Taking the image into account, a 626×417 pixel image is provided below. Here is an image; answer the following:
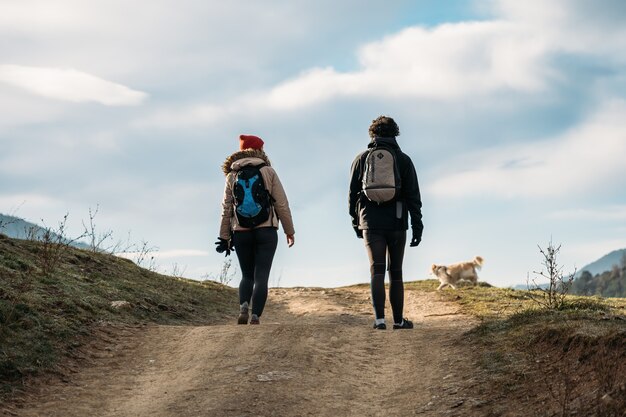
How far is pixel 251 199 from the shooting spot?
1059cm

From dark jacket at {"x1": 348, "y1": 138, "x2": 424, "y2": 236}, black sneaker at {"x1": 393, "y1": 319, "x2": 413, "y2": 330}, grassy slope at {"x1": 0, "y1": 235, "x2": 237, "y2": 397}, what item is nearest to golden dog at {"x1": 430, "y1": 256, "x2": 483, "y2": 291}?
grassy slope at {"x1": 0, "y1": 235, "x2": 237, "y2": 397}

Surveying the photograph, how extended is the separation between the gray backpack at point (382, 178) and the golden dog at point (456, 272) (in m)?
9.95

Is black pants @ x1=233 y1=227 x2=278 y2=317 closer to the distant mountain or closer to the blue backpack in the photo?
the blue backpack

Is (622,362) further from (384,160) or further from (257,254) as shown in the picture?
(257,254)

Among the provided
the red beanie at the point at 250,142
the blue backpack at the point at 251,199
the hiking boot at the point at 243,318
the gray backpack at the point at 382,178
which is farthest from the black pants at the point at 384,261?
the red beanie at the point at 250,142

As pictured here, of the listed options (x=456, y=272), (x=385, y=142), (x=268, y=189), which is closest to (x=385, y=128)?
(x=385, y=142)

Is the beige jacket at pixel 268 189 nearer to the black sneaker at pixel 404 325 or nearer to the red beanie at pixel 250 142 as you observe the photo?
the red beanie at pixel 250 142

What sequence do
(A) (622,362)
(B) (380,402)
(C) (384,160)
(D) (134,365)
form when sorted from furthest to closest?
1. (C) (384,160)
2. (D) (134,365)
3. (B) (380,402)
4. (A) (622,362)

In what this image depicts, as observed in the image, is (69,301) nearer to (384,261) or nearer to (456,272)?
(384,261)

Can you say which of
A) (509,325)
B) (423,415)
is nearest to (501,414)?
(423,415)

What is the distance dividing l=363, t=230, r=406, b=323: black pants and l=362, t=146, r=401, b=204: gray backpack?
53 centimetres

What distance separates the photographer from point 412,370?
810 cm

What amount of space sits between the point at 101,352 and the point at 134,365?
73cm

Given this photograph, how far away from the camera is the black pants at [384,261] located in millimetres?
10312
